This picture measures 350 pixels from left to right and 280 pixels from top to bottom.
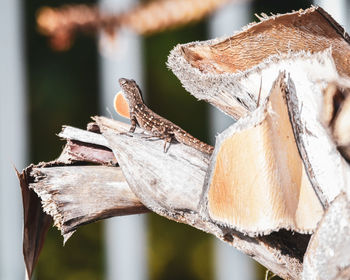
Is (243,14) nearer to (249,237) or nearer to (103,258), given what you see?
(103,258)

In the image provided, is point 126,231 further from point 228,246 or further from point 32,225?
point 32,225

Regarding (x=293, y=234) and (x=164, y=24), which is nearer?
(x=293, y=234)

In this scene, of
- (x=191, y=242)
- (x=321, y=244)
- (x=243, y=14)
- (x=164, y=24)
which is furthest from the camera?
(x=191, y=242)

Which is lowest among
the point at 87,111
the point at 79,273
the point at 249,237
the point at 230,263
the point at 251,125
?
the point at 79,273

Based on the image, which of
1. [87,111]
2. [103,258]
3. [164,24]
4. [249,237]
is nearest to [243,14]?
[164,24]

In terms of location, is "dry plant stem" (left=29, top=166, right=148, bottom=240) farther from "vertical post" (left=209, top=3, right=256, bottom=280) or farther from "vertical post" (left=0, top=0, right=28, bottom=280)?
"vertical post" (left=0, top=0, right=28, bottom=280)

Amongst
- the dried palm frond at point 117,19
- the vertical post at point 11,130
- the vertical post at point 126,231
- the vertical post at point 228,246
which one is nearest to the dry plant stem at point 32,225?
the dried palm frond at point 117,19

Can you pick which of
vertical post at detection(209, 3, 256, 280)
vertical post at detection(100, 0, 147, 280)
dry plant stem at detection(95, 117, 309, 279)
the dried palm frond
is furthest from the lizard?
vertical post at detection(100, 0, 147, 280)

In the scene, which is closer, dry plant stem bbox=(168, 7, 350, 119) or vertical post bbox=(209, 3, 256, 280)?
dry plant stem bbox=(168, 7, 350, 119)

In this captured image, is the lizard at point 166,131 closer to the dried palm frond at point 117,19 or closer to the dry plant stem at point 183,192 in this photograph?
the dry plant stem at point 183,192
